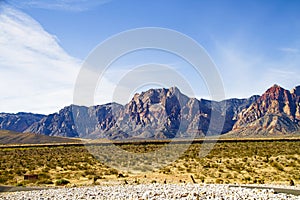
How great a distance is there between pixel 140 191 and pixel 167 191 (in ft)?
5.38

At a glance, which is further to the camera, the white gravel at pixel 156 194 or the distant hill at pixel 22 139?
the distant hill at pixel 22 139

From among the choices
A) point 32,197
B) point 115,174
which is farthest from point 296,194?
point 115,174

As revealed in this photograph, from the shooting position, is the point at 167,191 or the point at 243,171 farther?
the point at 243,171

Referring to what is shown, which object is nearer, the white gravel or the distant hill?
the white gravel

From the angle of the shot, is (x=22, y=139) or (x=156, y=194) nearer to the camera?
(x=156, y=194)

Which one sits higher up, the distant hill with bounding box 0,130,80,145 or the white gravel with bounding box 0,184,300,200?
the distant hill with bounding box 0,130,80,145

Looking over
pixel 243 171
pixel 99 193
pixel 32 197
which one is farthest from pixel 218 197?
pixel 243 171

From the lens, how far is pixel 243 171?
1147 inches

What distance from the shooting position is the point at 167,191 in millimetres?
16656

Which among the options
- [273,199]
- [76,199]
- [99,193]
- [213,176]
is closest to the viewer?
[273,199]

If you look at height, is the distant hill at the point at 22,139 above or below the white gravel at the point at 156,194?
above

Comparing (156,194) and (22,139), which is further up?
(22,139)

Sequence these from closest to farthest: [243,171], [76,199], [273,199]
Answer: [273,199], [76,199], [243,171]

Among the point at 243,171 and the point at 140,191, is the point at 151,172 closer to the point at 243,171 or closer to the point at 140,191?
the point at 243,171
